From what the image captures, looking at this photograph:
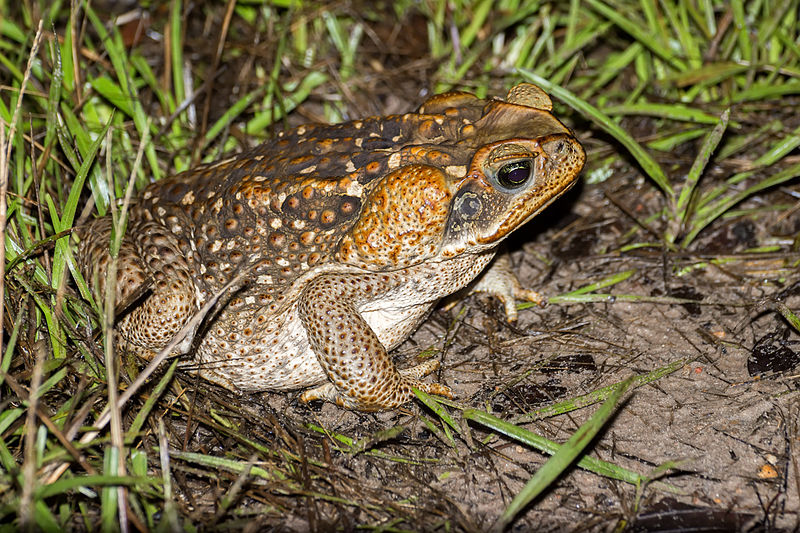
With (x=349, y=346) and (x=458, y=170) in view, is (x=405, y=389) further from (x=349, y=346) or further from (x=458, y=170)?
(x=458, y=170)

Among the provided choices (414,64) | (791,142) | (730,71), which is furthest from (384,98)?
(791,142)

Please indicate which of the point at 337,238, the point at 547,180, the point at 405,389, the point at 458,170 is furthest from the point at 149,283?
the point at 547,180

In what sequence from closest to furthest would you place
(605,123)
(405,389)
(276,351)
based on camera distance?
1. (405,389)
2. (276,351)
3. (605,123)

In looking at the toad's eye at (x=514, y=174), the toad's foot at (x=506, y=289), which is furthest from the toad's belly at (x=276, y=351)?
the toad's eye at (x=514, y=174)

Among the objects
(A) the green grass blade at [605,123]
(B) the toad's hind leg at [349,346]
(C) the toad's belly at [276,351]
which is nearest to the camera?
(B) the toad's hind leg at [349,346]

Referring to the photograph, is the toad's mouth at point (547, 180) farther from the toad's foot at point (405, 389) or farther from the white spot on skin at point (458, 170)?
the toad's foot at point (405, 389)

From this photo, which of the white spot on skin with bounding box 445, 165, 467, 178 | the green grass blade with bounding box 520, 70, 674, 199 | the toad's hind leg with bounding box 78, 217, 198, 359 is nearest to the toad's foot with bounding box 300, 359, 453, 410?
the toad's hind leg with bounding box 78, 217, 198, 359

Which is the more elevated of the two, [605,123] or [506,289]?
[605,123]

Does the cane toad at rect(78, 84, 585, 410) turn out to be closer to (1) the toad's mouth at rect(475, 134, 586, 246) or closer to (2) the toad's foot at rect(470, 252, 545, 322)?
(1) the toad's mouth at rect(475, 134, 586, 246)
